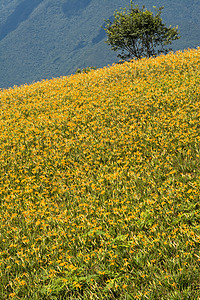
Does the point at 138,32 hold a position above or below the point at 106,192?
above

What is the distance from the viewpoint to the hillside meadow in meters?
4.38

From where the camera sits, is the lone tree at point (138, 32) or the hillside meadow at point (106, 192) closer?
the hillside meadow at point (106, 192)

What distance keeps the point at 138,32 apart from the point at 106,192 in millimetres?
29923

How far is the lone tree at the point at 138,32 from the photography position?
3422 centimetres

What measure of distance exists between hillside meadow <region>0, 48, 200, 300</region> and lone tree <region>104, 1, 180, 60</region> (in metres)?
23.2

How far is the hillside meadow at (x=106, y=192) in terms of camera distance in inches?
172

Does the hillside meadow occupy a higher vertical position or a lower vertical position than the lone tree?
lower

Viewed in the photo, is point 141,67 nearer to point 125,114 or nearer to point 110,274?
point 125,114

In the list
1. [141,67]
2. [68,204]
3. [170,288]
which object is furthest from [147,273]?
[141,67]

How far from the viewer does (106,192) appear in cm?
653

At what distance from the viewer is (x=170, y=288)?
3932 mm

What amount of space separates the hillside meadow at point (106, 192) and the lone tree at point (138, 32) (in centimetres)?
2323

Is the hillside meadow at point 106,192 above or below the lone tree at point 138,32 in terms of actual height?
below

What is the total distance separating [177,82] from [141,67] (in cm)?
277
